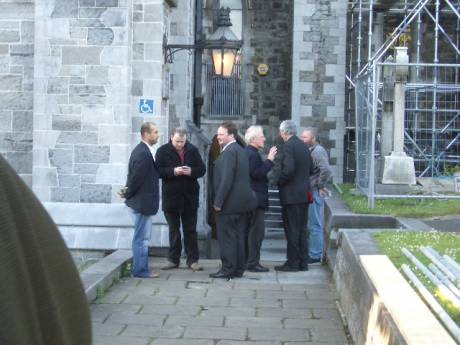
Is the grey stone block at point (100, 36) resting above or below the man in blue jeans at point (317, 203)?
above

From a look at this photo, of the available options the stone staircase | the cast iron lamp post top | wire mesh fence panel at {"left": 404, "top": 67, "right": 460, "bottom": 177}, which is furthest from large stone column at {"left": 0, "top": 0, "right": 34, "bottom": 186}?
wire mesh fence panel at {"left": 404, "top": 67, "right": 460, "bottom": 177}

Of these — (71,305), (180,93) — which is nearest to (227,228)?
(180,93)

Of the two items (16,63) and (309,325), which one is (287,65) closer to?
(16,63)

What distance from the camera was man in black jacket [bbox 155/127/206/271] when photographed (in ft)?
29.4

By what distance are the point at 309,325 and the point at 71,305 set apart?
5159 mm

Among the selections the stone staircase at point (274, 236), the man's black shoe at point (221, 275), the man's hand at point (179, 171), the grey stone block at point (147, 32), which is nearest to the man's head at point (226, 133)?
the man's hand at point (179, 171)

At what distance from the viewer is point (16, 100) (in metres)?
10.9

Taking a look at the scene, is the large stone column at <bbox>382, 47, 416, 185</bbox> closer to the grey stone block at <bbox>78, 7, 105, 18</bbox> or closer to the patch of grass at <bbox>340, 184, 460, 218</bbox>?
the patch of grass at <bbox>340, 184, 460, 218</bbox>

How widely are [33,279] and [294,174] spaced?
800 centimetres

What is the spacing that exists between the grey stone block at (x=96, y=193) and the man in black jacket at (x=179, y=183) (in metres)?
1.47

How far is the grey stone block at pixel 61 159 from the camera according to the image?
1035 centimetres

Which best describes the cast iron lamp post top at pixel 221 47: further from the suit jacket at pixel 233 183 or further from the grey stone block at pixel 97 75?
the suit jacket at pixel 233 183

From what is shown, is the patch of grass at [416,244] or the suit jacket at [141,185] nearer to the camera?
the patch of grass at [416,244]

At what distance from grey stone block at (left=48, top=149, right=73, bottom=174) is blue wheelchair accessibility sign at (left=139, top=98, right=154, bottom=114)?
107cm
